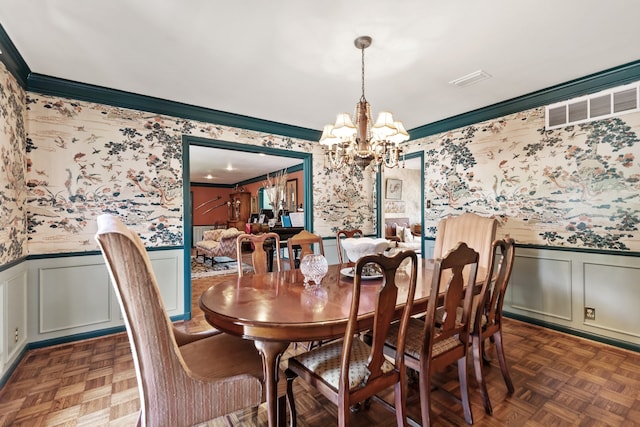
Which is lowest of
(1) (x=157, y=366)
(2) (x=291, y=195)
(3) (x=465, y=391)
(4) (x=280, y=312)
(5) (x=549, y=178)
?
(3) (x=465, y=391)

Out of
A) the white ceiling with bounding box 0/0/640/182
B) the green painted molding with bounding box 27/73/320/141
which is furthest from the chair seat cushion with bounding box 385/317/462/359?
the green painted molding with bounding box 27/73/320/141

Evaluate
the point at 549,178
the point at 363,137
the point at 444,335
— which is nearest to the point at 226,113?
the point at 363,137

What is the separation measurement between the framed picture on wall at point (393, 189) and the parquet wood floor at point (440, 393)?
504 centimetres

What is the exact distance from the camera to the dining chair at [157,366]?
Result: 3.17 feet

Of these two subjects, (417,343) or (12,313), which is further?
(12,313)

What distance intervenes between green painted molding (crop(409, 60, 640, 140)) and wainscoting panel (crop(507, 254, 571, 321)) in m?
1.58

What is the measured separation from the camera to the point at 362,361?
55.3 inches

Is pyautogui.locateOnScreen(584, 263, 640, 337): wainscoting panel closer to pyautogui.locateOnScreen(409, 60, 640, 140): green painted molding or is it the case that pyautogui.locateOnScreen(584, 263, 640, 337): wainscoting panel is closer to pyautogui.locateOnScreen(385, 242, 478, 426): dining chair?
pyautogui.locateOnScreen(409, 60, 640, 140): green painted molding

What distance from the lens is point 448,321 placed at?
1551 millimetres

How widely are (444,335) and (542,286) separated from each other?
2.18 metres

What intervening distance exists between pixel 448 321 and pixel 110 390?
7.18 ft

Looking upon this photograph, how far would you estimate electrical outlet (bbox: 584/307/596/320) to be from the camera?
8.81 feet

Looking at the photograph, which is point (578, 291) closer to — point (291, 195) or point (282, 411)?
point (282, 411)

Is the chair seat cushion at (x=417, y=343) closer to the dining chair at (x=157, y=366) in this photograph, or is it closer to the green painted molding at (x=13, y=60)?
the dining chair at (x=157, y=366)
